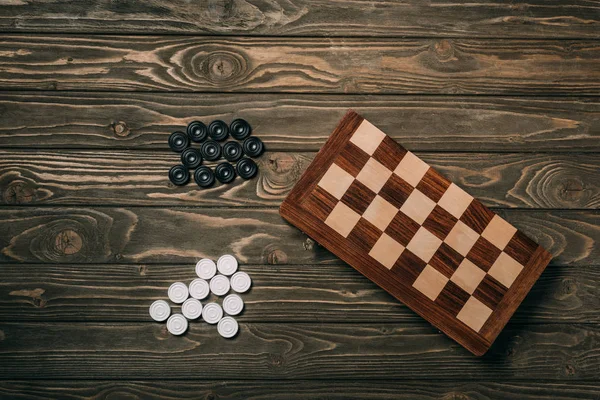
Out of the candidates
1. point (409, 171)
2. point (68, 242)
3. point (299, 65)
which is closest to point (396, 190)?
point (409, 171)

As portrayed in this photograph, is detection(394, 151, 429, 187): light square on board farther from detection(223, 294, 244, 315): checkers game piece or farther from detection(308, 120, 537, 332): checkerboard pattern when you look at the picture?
detection(223, 294, 244, 315): checkers game piece

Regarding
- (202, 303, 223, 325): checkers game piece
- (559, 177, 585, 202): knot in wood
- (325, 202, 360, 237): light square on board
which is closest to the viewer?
(325, 202, 360, 237): light square on board

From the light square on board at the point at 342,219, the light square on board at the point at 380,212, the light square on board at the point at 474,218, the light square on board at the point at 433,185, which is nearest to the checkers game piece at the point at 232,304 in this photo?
the light square on board at the point at 342,219

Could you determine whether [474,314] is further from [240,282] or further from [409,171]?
[240,282]

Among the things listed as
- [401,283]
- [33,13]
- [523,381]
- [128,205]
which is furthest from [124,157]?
[523,381]

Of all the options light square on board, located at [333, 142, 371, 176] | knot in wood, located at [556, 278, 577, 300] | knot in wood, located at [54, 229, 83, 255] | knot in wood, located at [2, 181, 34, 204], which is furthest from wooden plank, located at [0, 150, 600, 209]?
knot in wood, located at [556, 278, 577, 300]
